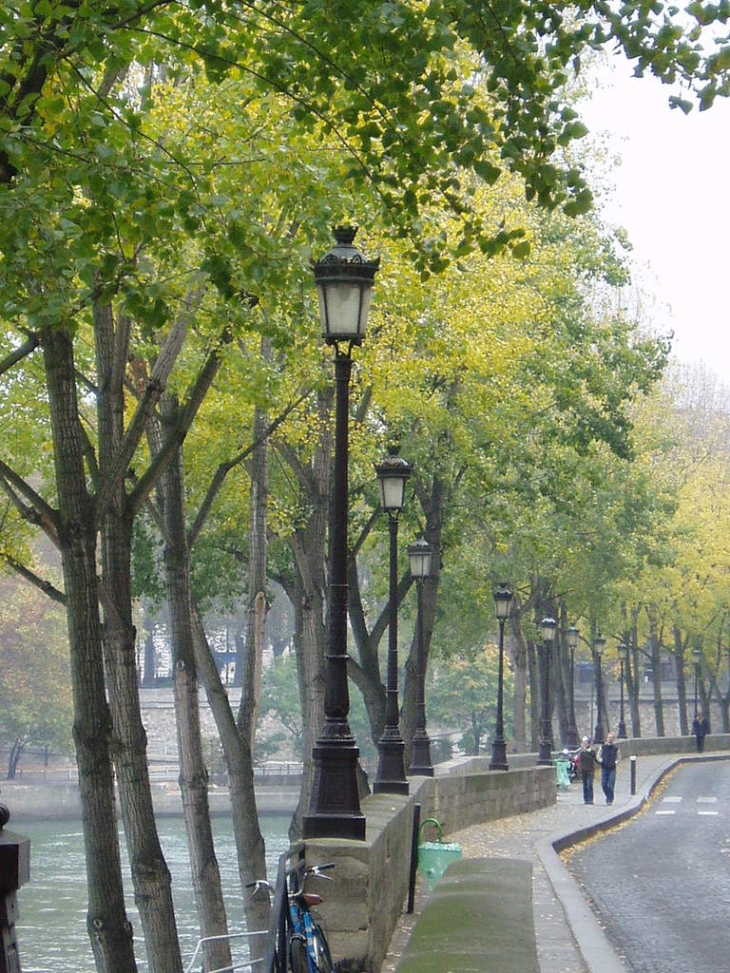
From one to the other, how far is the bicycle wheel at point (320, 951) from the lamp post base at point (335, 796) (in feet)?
6.57

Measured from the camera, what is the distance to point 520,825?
29.4 m

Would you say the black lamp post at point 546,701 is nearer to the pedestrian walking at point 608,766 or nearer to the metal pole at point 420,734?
the pedestrian walking at point 608,766

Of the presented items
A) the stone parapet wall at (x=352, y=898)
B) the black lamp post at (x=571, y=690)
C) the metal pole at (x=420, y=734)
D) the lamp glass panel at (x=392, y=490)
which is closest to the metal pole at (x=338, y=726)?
the stone parapet wall at (x=352, y=898)

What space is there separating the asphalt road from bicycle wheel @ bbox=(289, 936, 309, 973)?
568 cm

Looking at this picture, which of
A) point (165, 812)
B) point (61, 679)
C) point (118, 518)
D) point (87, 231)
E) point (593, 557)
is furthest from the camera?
point (61, 679)

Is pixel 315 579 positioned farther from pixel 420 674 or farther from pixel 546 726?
pixel 546 726

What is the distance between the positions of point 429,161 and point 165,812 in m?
68.0

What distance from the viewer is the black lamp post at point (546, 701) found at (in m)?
41.1

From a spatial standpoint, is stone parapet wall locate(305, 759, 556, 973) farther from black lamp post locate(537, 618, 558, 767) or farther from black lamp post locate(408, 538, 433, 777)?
black lamp post locate(537, 618, 558, 767)

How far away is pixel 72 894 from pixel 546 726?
16302mm

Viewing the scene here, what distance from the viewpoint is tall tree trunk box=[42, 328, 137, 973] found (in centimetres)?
1291

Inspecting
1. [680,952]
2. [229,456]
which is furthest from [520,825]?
[680,952]

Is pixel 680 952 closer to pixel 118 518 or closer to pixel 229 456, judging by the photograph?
pixel 118 518

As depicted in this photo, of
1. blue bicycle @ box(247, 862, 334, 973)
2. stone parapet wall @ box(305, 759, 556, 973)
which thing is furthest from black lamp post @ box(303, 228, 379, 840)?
blue bicycle @ box(247, 862, 334, 973)
